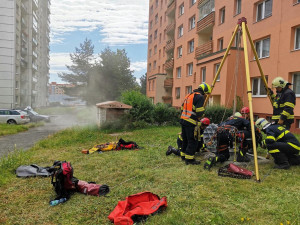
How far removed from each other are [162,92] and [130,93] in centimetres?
1709

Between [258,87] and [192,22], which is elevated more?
[192,22]

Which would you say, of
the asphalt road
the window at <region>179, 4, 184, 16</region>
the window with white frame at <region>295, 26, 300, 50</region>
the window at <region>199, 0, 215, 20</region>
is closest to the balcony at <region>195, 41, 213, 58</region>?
the window at <region>199, 0, 215, 20</region>

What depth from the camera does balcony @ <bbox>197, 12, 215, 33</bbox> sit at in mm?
19739

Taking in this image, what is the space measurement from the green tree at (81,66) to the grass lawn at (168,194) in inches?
1633

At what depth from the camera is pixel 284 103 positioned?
226 inches

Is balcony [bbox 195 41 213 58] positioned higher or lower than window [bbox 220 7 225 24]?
lower

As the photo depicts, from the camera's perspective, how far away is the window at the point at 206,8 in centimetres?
2014

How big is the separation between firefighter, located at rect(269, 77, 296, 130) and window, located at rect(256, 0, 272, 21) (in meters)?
10.5

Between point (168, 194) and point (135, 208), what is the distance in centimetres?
80

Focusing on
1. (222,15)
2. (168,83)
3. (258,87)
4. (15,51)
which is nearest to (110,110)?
(258,87)

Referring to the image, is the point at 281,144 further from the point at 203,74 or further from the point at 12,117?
the point at 12,117

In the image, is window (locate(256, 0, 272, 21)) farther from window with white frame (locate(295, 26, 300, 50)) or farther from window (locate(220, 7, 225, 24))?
window (locate(220, 7, 225, 24))

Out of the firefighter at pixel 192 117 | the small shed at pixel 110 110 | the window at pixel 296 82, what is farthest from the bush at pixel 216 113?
the firefighter at pixel 192 117

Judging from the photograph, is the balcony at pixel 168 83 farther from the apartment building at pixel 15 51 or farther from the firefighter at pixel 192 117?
the firefighter at pixel 192 117
